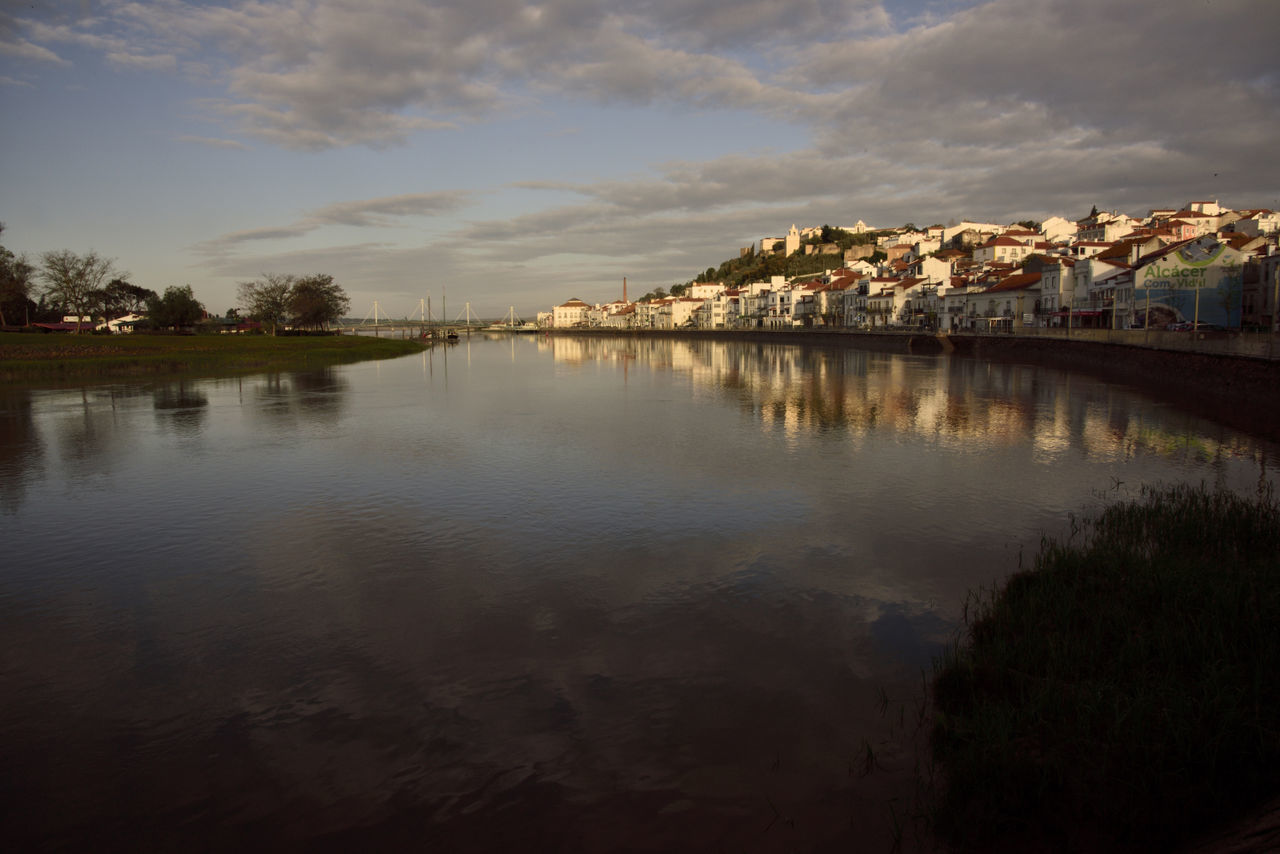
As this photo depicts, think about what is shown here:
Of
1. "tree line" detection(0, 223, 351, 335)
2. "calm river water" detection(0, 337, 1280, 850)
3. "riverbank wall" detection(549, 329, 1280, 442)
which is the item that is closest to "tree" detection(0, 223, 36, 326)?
"tree line" detection(0, 223, 351, 335)

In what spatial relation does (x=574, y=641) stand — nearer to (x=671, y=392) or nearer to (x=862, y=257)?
(x=671, y=392)

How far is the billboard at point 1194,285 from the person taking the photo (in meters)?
49.0

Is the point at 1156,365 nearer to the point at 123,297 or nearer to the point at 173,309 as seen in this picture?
the point at 173,309

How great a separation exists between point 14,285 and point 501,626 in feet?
266

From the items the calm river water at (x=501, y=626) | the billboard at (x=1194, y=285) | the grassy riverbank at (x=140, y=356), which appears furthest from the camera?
the billboard at (x=1194, y=285)

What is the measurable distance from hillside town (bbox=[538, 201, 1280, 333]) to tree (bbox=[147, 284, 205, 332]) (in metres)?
82.7

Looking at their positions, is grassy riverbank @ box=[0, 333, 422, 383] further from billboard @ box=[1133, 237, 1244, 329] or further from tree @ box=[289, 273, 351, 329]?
billboard @ box=[1133, 237, 1244, 329]

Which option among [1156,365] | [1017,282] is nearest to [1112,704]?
[1156,365]

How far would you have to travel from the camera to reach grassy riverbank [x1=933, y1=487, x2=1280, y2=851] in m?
5.17

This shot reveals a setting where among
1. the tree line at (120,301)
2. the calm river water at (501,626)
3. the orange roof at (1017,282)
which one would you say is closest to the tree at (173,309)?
the tree line at (120,301)

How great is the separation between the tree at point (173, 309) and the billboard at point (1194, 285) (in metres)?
96.6

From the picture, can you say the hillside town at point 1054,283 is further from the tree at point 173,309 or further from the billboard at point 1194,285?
the tree at point 173,309

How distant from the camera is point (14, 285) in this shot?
221ft

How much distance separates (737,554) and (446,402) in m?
24.4
